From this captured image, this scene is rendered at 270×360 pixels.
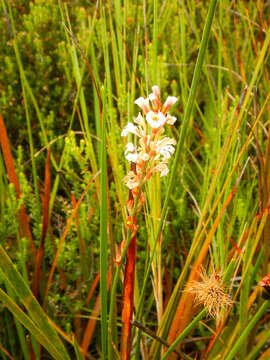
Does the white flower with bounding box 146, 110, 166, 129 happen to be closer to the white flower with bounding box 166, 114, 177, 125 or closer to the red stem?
the white flower with bounding box 166, 114, 177, 125

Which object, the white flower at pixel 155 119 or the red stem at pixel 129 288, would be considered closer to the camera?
the white flower at pixel 155 119

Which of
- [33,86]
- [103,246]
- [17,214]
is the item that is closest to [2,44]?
[33,86]

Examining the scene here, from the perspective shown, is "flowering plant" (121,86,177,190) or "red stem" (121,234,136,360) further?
"red stem" (121,234,136,360)

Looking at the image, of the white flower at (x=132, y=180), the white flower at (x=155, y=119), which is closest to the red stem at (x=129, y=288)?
the white flower at (x=132, y=180)

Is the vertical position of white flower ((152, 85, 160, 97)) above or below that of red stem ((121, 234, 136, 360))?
above

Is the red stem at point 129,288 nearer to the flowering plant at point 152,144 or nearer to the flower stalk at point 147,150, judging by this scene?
the flower stalk at point 147,150

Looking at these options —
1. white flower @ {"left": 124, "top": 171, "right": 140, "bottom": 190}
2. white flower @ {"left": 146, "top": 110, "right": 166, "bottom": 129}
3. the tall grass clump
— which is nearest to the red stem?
the tall grass clump

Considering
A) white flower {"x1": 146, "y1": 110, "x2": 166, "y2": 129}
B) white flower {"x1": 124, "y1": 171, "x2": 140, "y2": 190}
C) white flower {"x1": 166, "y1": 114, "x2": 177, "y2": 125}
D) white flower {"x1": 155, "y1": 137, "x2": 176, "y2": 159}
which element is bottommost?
white flower {"x1": 124, "y1": 171, "x2": 140, "y2": 190}

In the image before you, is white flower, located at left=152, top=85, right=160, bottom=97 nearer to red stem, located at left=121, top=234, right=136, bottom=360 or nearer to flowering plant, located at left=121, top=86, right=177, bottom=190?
flowering plant, located at left=121, top=86, right=177, bottom=190
